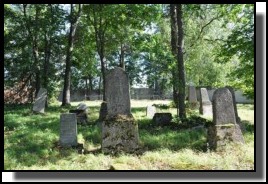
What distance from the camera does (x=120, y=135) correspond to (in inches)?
392

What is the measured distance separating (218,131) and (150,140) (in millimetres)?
1947

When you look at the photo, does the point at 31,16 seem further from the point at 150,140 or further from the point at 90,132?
the point at 150,140

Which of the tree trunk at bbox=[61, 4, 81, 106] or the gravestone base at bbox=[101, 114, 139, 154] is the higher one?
the tree trunk at bbox=[61, 4, 81, 106]

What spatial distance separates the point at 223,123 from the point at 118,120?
2.78 meters

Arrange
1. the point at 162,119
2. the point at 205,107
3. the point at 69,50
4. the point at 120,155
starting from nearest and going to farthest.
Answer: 1. the point at 120,155
2. the point at 162,119
3. the point at 205,107
4. the point at 69,50

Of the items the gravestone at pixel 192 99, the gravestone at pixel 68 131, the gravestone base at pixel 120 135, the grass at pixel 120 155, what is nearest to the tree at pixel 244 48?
the grass at pixel 120 155

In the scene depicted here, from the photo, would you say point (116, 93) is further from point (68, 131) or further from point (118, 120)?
point (68, 131)

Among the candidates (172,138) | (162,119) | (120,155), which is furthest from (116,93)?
(162,119)

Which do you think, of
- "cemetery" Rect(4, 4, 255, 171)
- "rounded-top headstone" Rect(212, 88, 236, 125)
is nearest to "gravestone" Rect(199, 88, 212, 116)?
"cemetery" Rect(4, 4, 255, 171)

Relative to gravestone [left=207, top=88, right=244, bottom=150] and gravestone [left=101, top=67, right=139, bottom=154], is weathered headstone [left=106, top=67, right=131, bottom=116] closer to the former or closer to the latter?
gravestone [left=101, top=67, right=139, bottom=154]

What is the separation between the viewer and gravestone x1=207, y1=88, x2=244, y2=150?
1006cm

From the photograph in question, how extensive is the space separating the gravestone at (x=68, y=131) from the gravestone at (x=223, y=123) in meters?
3.71

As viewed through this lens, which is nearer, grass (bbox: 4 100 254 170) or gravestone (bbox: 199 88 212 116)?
grass (bbox: 4 100 254 170)

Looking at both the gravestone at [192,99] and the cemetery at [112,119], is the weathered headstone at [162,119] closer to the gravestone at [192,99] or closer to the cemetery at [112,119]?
the cemetery at [112,119]
